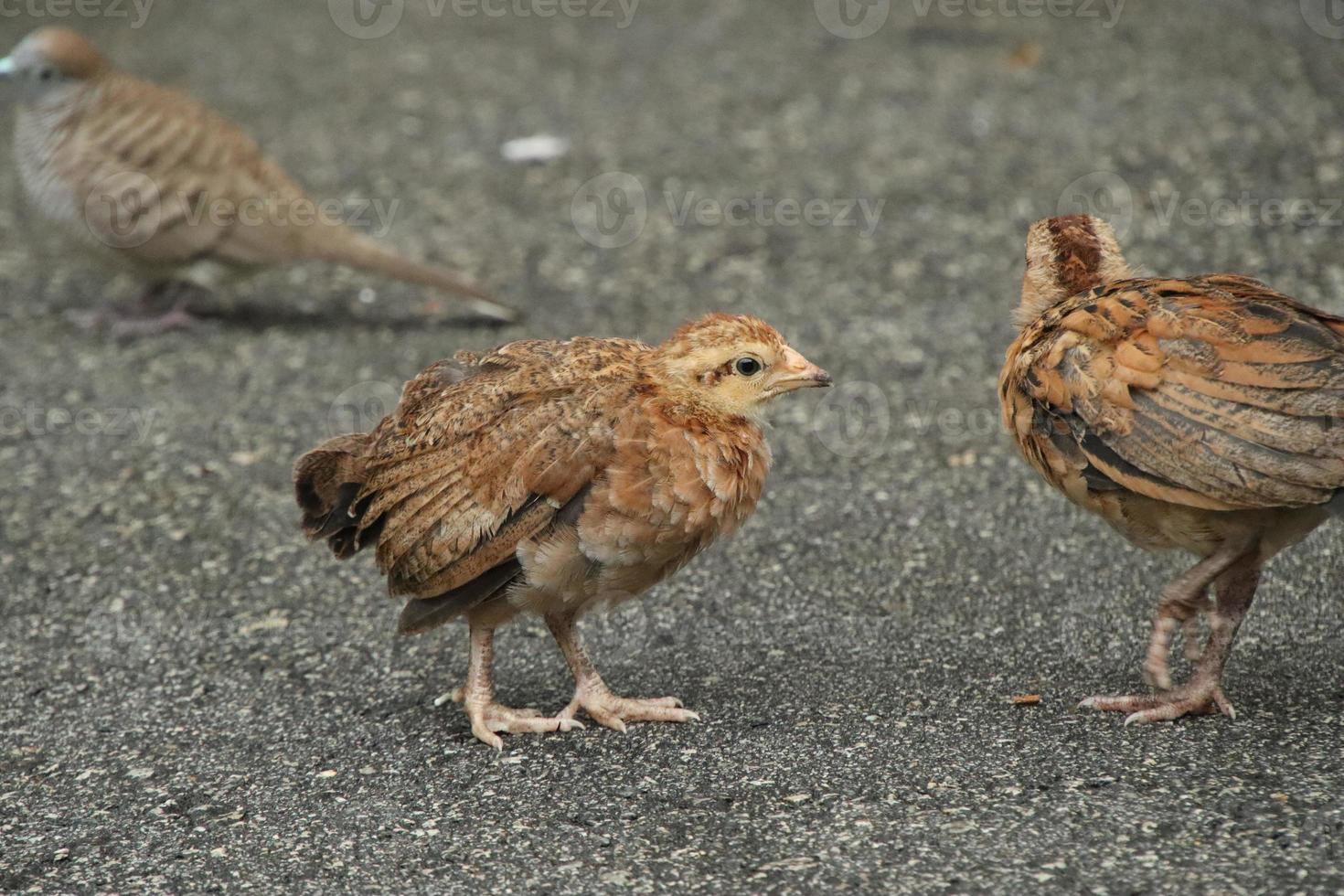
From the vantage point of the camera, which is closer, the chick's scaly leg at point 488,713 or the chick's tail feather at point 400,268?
the chick's scaly leg at point 488,713

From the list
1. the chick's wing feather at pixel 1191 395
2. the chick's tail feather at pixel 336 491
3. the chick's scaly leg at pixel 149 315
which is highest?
the chick's wing feather at pixel 1191 395

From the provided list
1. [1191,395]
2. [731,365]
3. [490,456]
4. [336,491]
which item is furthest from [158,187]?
[1191,395]

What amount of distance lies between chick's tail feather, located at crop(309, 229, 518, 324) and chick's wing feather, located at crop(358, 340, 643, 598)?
10.3 ft

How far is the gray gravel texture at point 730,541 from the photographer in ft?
13.4

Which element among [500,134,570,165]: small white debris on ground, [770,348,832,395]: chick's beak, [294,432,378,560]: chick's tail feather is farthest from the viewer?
[500,134,570,165]: small white debris on ground

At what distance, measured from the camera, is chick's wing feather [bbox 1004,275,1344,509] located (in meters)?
4.09

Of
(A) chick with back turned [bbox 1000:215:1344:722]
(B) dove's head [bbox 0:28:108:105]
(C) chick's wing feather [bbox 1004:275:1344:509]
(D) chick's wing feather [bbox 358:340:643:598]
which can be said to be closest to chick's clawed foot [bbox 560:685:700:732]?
(D) chick's wing feather [bbox 358:340:643:598]

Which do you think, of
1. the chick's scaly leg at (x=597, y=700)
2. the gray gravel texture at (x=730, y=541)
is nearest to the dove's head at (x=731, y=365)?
the chick's scaly leg at (x=597, y=700)

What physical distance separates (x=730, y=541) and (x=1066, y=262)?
1.76 m

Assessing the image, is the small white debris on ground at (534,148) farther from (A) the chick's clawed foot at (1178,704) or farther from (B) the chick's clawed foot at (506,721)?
(A) the chick's clawed foot at (1178,704)

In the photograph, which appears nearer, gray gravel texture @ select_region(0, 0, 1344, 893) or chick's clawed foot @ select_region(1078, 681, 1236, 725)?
gray gravel texture @ select_region(0, 0, 1344, 893)

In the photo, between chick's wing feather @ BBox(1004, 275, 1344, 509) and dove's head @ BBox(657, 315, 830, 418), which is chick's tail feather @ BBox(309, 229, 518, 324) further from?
chick's wing feather @ BBox(1004, 275, 1344, 509)

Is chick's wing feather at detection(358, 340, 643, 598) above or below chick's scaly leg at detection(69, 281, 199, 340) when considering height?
above

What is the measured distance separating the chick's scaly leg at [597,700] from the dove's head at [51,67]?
5171 mm
